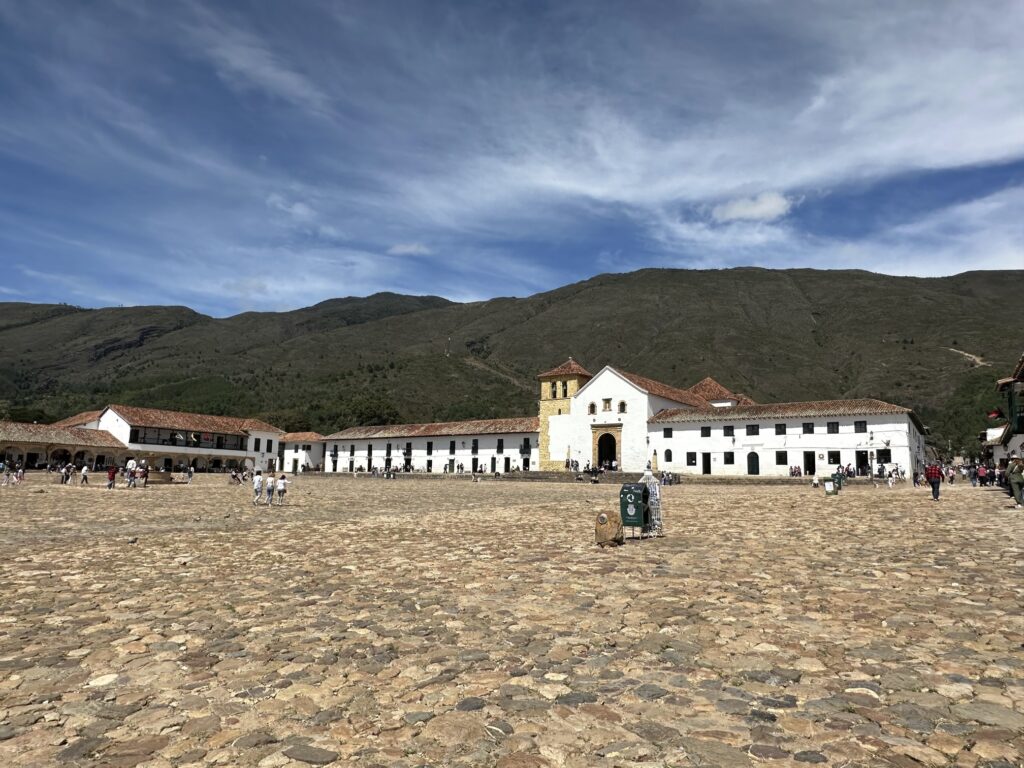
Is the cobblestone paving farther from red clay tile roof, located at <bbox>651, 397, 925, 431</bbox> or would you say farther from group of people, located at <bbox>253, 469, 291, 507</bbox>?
red clay tile roof, located at <bbox>651, 397, 925, 431</bbox>

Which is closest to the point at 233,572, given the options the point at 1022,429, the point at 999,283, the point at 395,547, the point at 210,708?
the point at 395,547

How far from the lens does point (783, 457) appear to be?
155ft

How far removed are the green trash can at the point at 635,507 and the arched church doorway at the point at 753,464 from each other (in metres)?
39.3

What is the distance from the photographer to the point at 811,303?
142375 mm

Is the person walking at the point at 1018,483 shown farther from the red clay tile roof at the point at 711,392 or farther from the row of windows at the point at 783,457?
the red clay tile roof at the point at 711,392

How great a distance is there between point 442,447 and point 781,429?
3213 centimetres

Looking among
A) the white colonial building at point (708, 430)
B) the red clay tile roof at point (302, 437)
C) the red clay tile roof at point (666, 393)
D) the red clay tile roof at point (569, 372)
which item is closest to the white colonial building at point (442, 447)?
the red clay tile roof at point (302, 437)

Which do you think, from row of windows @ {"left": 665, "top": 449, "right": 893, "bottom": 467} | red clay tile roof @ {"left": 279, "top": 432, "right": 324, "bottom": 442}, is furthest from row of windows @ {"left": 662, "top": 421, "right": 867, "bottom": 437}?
red clay tile roof @ {"left": 279, "top": 432, "right": 324, "bottom": 442}

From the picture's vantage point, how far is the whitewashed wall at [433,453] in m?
61.0

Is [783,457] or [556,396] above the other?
[556,396]

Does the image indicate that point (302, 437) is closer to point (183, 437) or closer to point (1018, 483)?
point (183, 437)

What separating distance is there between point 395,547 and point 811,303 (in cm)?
14981

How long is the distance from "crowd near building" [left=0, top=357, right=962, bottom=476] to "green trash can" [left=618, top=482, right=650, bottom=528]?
Result: 25.7 metres

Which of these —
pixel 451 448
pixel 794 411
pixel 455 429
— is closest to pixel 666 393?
pixel 794 411
